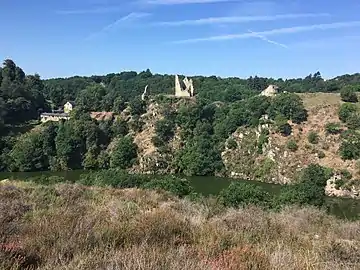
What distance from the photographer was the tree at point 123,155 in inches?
Result: 2594

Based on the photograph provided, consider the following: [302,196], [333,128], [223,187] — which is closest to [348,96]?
[333,128]

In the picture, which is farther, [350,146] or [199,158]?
[199,158]

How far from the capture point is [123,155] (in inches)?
2594

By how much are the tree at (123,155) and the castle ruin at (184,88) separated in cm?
1691

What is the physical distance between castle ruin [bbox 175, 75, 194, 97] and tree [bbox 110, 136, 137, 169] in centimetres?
1691

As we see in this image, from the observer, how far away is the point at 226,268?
14.5 ft

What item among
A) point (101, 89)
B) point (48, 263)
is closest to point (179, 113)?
point (101, 89)

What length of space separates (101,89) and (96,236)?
7685 centimetres

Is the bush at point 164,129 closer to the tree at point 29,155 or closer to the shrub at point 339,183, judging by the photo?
the tree at point 29,155

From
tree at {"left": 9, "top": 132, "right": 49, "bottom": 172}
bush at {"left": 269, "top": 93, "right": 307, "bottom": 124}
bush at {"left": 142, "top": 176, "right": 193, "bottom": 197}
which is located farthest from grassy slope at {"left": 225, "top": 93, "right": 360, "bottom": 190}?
tree at {"left": 9, "top": 132, "right": 49, "bottom": 172}

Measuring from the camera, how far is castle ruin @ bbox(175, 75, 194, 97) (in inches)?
3135

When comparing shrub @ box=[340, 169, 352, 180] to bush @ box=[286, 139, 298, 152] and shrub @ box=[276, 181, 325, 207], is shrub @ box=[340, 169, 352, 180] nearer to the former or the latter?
bush @ box=[286, 139, 298, 152]

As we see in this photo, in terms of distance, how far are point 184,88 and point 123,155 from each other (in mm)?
22196

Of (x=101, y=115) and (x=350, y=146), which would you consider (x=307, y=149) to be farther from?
(x=101, y=115)
